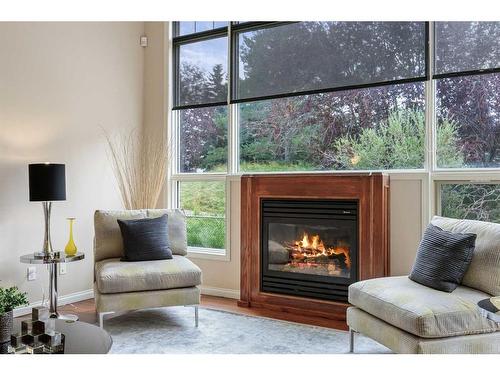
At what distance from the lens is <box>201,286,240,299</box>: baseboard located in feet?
14.6

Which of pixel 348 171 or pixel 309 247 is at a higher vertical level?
pixel 348 171

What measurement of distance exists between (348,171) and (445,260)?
1.37 metres

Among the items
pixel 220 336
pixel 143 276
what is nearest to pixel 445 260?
pixel 220 336

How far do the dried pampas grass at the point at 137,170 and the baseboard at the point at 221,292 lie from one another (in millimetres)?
1032

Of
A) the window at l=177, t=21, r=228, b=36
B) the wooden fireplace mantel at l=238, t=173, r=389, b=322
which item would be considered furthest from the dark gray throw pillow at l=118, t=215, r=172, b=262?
the window at l=177, t=21, r=228, b=36

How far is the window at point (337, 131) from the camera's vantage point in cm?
379

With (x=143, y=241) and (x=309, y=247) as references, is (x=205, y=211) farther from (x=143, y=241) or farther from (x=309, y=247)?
(x=309, y=247)

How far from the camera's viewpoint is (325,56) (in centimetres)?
411

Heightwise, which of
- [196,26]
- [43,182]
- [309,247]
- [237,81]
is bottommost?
[309,247]

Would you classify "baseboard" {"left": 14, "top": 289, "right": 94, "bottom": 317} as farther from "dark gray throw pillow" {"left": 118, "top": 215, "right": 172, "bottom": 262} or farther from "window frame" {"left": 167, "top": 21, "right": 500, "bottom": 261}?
"window frame" {"left": 167, "top": 21, "right": 500, "bottom": 261}

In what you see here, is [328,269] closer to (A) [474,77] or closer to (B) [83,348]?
(A) [474,77]

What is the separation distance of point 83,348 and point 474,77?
3.33 metres

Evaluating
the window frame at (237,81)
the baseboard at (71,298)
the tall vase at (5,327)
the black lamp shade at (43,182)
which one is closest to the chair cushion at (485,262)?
the window frame at (237,81)
